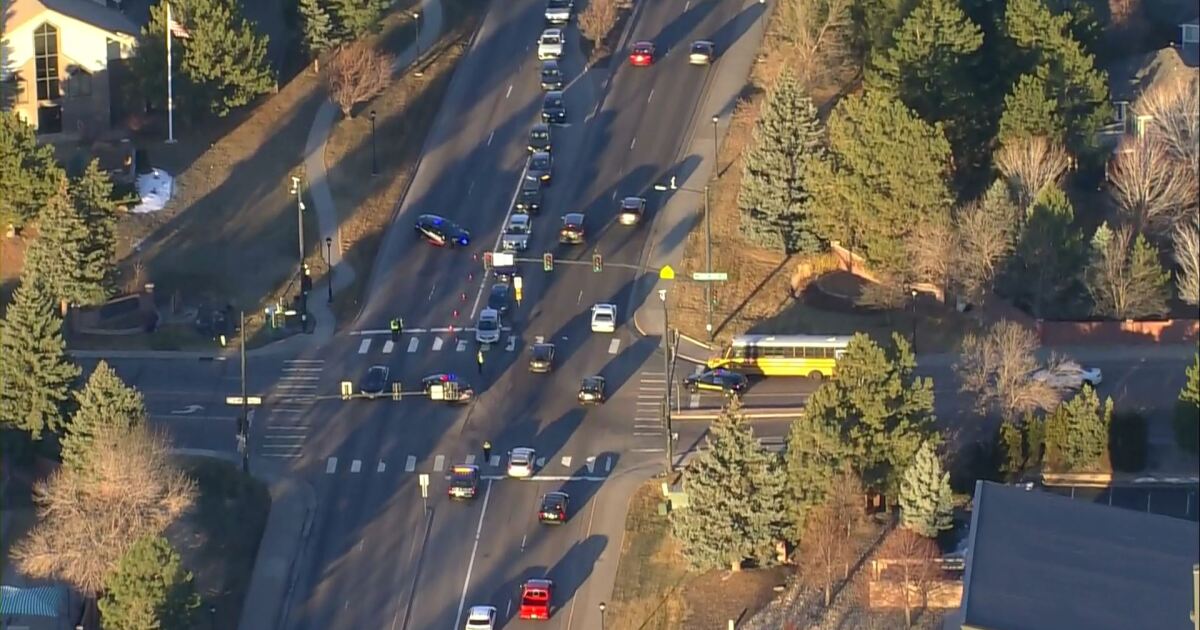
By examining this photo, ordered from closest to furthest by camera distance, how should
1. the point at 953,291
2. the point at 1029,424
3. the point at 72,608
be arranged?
the point at 72,608
the point at 1029,424
the point at 953,291

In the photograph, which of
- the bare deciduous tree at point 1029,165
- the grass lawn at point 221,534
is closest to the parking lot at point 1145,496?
the bare deciduous tree at point 1029,165

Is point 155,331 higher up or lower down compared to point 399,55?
lower down

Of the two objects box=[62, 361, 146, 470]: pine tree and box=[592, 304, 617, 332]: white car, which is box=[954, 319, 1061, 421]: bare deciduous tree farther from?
box=[62, 361, 146, 470]: pine tree

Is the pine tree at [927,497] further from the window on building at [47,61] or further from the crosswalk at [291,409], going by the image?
the window on building at [47,61]

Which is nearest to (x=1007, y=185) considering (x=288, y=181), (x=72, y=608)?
(x=288, y=181)

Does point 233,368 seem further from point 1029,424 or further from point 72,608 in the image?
point 1029,424

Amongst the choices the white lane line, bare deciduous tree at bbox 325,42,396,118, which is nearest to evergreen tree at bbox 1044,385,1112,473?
the white lane line
